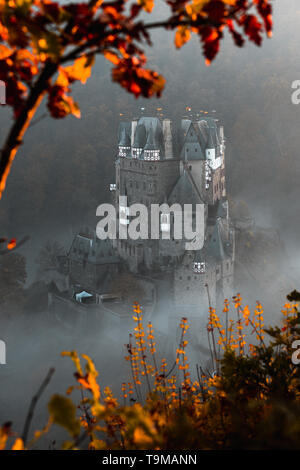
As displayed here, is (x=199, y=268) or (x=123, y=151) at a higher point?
(x=123, y=151)

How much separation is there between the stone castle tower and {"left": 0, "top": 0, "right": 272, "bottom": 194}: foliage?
26376 mm

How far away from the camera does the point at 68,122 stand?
56469mm

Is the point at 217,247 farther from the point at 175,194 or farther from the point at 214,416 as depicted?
the point at 214,416

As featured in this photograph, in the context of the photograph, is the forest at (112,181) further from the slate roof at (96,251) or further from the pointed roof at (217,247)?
the slate roof at (96,251)

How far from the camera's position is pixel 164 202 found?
103ft

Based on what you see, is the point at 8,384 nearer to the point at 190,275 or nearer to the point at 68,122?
the point at 190,275

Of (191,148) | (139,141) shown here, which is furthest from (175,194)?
(139,141)

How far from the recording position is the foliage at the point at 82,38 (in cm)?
229

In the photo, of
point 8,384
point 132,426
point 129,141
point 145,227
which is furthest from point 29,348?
point 132,426

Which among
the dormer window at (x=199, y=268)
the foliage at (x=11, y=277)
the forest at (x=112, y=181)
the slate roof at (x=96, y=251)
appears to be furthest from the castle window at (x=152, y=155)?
the foliage at (x=11, y=277)

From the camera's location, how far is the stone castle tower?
3008 cm

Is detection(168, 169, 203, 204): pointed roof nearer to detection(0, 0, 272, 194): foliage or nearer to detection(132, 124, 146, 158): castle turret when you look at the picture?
detection(132, 124, 146, 158): castle turret

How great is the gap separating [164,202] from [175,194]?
2.30ft

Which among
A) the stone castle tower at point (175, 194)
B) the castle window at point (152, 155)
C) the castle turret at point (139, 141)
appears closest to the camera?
the stone castle tower at point (175, 194)
